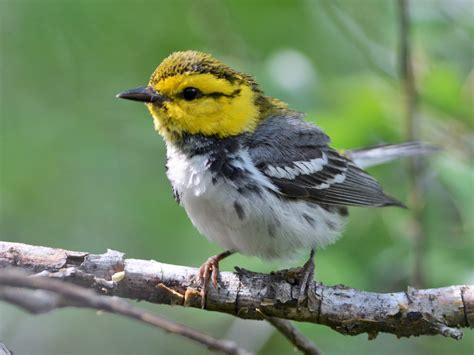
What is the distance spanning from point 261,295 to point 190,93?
45.2 inches

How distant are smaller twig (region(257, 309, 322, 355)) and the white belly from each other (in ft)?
1.44

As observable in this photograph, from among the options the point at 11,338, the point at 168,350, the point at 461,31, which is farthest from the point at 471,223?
the point at 11,338

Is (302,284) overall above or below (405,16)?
below

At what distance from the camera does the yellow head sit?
3.56 metres

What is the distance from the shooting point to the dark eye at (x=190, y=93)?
358 centimetres

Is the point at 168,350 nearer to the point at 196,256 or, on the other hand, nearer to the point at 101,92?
the point at 196,256

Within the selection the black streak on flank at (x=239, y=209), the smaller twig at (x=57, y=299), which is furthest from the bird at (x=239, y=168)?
the smaller twig at (x=57, y=299)

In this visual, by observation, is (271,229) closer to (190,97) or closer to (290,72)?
(190,97)

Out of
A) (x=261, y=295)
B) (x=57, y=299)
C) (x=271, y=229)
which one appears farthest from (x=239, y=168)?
(x=57, y=299)

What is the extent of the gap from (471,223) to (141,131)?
2143 mm

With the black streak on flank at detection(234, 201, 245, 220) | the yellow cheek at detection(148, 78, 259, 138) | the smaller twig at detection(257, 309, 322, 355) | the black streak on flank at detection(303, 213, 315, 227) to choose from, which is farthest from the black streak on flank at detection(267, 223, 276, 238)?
the yellow cheek at detection(148, 78, 259, 138)

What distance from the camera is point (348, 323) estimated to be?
115 inches

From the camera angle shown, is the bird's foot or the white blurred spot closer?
the bird's foot

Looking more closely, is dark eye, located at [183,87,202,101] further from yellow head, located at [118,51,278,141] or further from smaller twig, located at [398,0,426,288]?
smaller twig, located at [398,0,426,288]
